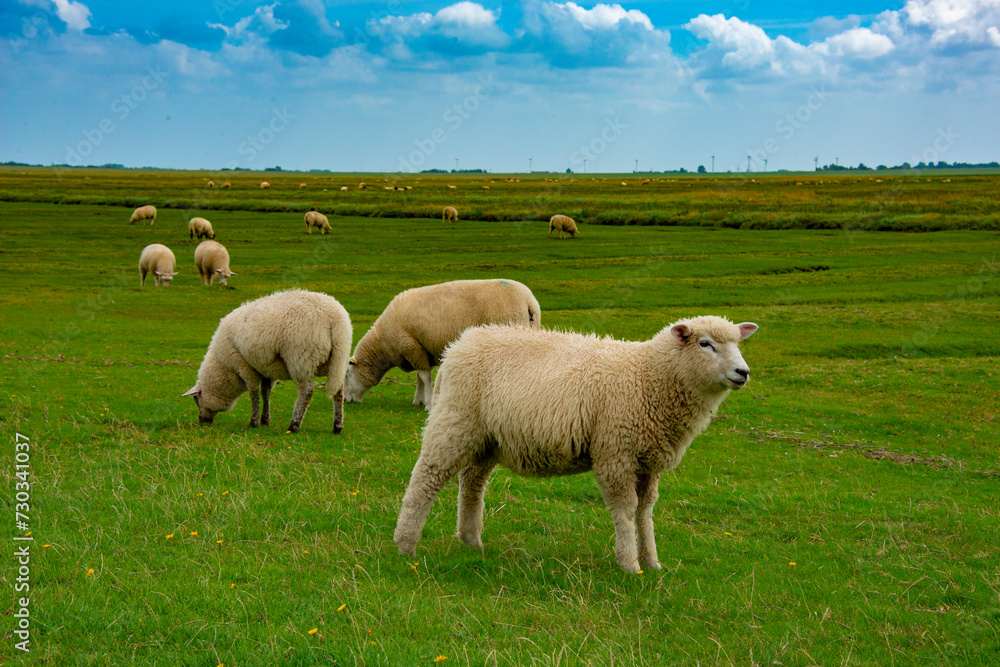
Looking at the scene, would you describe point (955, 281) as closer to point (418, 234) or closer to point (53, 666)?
point (418, 234)

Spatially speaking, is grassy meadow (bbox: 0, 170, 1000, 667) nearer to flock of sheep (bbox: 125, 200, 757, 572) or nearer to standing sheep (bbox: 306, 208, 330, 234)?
flock of sheep (bbox: 125, 200, 757, 572)

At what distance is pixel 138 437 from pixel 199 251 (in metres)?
23.7

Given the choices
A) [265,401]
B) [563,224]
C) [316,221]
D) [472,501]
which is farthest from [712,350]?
[316,221]

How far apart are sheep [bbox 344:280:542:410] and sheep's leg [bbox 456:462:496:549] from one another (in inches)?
289

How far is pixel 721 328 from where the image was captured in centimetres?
720

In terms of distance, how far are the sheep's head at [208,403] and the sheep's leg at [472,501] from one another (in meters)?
6.84

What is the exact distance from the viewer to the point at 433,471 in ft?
24.5

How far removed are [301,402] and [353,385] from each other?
10.7ft

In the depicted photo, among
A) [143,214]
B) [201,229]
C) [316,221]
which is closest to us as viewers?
[201,229]

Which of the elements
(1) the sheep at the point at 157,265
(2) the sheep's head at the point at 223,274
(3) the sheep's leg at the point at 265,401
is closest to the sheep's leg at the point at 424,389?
(3) the sheep's leg at the point at 265,401

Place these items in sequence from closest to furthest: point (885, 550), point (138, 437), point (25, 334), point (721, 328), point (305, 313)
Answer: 1. point (721, 328)
2. point (885, 550)
3. point (138, 437)
4. point (305, 313)
5. point (25, 334)

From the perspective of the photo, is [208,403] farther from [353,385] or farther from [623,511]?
[623,511]

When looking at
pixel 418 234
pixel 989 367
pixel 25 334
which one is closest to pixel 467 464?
pixel 989 367

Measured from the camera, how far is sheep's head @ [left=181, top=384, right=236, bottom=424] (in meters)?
13.0
